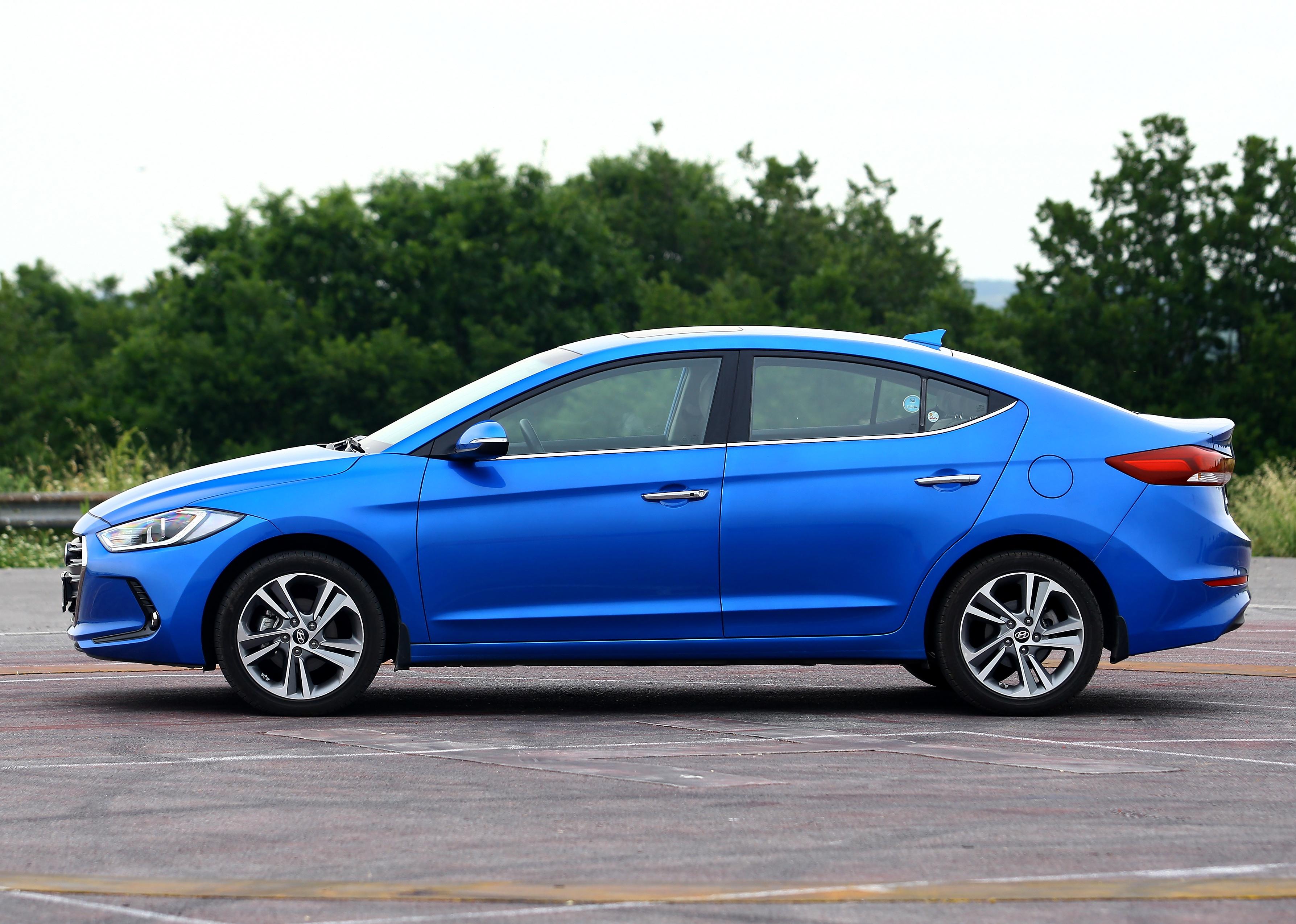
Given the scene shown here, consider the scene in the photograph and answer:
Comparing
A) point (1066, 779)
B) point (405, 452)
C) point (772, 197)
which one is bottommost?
point (1066, 779)

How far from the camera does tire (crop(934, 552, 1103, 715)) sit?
7453 mm

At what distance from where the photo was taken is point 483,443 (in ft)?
23.8

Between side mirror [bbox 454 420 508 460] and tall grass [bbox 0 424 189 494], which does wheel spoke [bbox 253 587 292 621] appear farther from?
tall grass [bbox 0 424 189 494]

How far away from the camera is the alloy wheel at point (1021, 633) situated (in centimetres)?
747

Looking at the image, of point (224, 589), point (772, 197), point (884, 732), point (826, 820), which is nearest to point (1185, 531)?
point (884, 732)

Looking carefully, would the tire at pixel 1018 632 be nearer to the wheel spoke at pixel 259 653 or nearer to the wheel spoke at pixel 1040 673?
the wheel spoke at pixel 1040 673

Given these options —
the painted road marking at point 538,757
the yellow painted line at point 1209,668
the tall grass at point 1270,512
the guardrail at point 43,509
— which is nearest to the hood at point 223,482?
the painted road marking at point 538,757

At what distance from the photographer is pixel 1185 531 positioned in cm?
761

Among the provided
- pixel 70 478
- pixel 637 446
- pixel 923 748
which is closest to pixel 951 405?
pixel 637 446

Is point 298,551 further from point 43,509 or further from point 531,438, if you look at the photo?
point 43,509

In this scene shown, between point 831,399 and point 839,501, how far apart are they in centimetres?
51

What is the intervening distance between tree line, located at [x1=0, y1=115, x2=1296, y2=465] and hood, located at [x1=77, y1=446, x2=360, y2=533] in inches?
1319

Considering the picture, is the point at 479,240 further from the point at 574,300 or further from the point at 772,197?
the point at 772,197

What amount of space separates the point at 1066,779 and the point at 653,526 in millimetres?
2079
